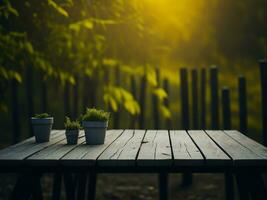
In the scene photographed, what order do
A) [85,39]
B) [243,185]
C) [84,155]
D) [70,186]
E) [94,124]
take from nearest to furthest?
1. [84,155]
2. [243,185]
3. [94,124]
4. [70,186]
5. [85,39]

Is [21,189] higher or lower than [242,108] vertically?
lower

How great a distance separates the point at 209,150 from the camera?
13.5ft

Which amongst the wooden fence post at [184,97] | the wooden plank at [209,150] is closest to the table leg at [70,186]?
the wooden plank at [209,150]

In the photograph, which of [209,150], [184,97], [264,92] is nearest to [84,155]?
[209,150]

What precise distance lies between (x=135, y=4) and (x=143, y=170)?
4620 mm

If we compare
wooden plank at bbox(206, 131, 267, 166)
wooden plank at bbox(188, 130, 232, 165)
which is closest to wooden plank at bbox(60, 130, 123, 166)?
wooden plank at bbox(188, 130, 232, 165)

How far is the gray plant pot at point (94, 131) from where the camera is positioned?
14.3ft

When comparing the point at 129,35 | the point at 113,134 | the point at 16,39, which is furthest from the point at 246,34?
the point at 113,134

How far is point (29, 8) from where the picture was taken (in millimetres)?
7195

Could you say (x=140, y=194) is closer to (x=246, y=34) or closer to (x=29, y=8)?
(x=29, y=8)

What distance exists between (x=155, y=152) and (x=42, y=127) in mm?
1064

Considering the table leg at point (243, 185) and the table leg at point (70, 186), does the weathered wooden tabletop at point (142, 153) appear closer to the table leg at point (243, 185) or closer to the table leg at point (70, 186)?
the table leg at point (243, 185)

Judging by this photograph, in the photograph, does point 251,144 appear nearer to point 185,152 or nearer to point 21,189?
point 185,152

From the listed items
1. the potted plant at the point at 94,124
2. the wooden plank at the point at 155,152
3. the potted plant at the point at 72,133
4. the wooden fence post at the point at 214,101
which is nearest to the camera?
the wooden plank at the point at 155,152
